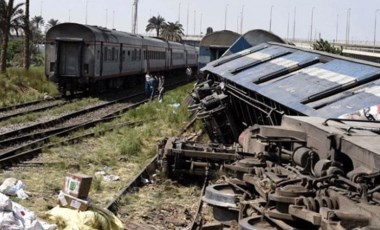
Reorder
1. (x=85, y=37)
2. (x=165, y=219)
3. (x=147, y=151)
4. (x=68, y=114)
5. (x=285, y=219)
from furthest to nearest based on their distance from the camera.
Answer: (x=85, y=37) → (x=68, y=114) → (x=147, y=151) → (x=165, y=219) → (x=285, y=219)

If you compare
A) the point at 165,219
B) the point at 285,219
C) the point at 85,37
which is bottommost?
the point at 165,219

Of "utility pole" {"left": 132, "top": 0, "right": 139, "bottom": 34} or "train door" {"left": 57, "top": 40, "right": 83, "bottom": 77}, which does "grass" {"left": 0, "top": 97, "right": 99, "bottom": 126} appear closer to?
"train door" {"left": 57, "top": 40, "right": 83, "bottom": 77}

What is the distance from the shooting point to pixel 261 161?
6469 mm

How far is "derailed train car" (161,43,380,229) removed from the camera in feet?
14.6

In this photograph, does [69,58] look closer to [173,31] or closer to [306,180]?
[306,180]

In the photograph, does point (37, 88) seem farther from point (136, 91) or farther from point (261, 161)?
point (261, 161)

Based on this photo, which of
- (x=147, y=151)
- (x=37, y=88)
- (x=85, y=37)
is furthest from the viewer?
(x=37, y=88)

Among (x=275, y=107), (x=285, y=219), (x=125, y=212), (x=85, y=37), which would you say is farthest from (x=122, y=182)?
(x=85, y=37)

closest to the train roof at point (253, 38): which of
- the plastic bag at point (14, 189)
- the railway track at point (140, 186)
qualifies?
the railway track at point (140, 186)

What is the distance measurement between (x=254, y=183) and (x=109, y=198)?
14.5ft

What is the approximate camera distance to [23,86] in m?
30.7

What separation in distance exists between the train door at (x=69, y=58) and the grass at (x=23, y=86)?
67.8 inches

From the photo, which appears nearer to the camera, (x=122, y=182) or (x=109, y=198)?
(x=109, y=198)

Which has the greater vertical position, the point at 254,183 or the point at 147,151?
the point at 254,183
